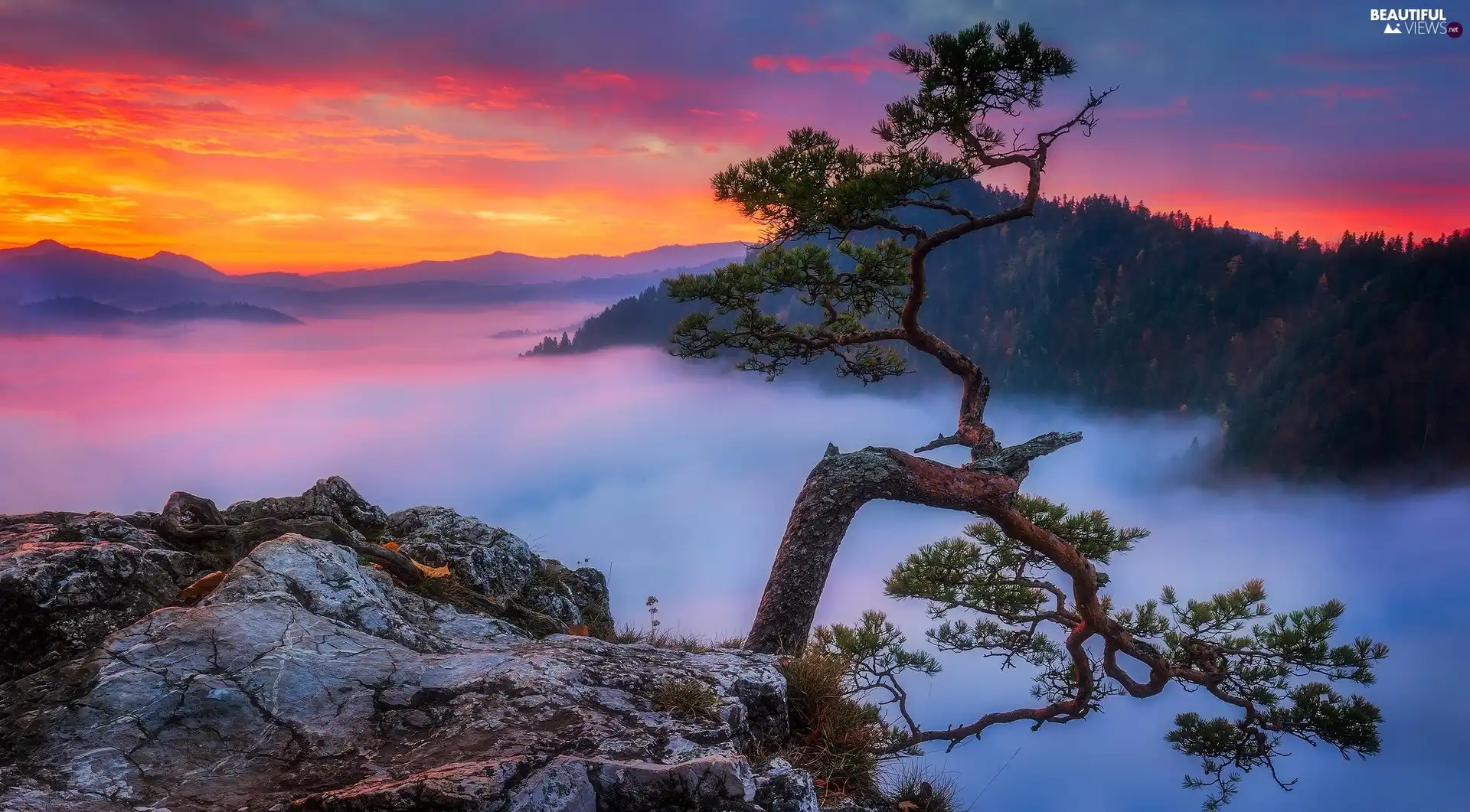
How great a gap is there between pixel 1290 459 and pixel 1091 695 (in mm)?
73631

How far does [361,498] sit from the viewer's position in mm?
8680

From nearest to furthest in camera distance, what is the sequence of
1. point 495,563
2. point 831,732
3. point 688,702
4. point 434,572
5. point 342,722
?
point 342,722
point 688,702
point 831,732
point 434,572
point 495,563

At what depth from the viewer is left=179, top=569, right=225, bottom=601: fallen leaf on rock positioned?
16.2 ft

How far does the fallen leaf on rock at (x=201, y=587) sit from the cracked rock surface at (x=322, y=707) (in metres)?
0.18

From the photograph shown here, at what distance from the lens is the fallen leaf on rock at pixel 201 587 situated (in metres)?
4.93

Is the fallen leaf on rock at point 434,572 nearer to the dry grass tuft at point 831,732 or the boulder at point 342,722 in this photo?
the boulder at point 342,722

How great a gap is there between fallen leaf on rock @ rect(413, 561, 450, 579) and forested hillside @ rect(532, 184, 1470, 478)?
41.3m

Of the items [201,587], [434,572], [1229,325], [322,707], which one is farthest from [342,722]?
[1229,325]

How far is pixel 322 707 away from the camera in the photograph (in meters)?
3.77

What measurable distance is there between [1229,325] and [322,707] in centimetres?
11547

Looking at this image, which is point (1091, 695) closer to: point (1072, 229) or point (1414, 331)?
point (1414, 331)

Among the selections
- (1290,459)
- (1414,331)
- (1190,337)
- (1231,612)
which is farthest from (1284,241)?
(1231,612)

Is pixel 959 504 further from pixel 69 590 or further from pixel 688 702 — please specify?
pixel 69 590

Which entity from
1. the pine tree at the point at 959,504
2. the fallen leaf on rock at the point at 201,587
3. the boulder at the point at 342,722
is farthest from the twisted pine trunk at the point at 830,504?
the fallen leaf on rock at the point at 201,587
